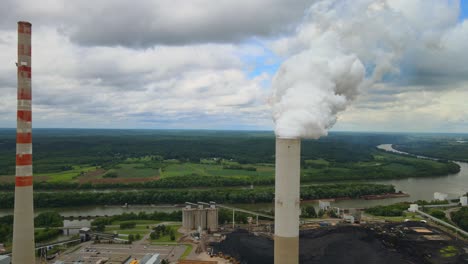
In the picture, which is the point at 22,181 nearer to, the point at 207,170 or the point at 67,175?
the point at 67,175

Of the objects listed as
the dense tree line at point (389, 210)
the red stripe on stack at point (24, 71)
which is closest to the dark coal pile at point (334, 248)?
the dense tree line at point (389, 210)

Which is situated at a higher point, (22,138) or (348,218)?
(22,138)

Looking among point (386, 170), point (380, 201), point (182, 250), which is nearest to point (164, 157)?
point (386, 170)

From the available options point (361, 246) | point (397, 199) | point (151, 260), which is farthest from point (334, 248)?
point (397, 199)

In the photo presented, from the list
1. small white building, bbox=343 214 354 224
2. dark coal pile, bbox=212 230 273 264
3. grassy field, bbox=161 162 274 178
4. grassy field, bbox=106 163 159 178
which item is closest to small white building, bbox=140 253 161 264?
dark coal pile, bbox=212 230 273 264

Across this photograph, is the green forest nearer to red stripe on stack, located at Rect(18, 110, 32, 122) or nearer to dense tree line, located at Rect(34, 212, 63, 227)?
dense tree line, located at Rect(34, 212, 63, 227)

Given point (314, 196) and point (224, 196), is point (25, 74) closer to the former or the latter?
point (224, 196)
